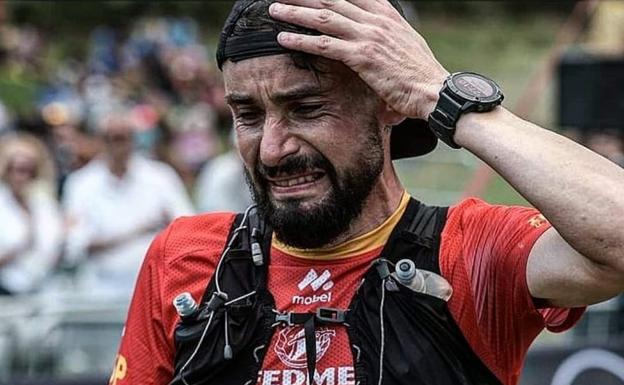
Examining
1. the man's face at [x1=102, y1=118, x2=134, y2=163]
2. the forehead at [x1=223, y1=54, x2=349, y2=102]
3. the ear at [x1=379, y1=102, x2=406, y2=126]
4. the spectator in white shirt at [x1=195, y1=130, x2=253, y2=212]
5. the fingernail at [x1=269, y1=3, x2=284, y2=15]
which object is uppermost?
the fingernail at [x1=269, y1=3, x2=284, y2=15]

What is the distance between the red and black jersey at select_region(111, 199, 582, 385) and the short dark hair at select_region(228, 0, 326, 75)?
1.41 feet

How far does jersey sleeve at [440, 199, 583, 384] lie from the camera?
2.73 m

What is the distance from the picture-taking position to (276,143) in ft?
9.07

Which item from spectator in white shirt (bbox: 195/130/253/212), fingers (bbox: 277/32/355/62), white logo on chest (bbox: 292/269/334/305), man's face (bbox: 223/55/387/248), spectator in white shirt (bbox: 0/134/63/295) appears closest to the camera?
fingers (bbox: 277/32/355/62)

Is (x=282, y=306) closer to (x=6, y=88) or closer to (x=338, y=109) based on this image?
(x=338, y=109)

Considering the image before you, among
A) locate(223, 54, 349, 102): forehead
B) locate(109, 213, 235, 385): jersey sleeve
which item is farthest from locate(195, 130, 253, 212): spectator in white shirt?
locate(223, 54, 349, 102): forehead

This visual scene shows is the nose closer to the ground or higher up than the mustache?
higher up

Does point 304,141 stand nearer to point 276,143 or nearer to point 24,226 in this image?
point 276,143

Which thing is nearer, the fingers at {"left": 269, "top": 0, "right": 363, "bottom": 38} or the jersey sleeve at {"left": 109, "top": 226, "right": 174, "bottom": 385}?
the fingers at {"left": 269, "top": 0, "right": 363, "bottom": 38}

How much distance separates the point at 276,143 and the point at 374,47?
0.29 meters

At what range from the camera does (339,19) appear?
2684 millimetres

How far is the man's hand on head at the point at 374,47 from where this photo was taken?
2.68m

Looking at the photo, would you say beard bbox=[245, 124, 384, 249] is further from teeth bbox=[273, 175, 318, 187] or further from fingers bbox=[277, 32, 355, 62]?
fingers bbox=[277, 32, 355, 62]

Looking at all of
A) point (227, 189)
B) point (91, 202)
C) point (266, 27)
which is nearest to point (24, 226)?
point (91, 202)
